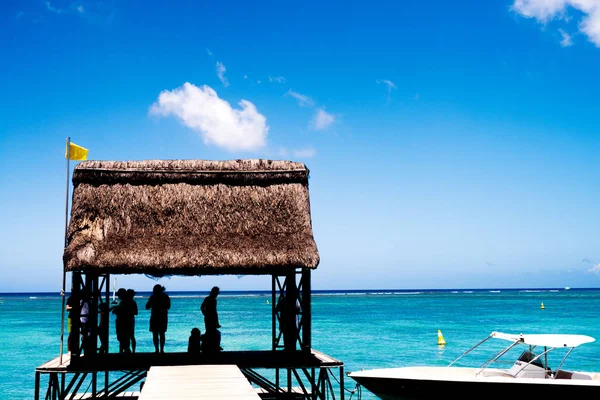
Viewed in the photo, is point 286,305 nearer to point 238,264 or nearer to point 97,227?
point 238,264

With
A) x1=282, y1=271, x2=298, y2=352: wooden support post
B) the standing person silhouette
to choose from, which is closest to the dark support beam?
x1=282, y1=271, x2=298, y2=352: wooden support post

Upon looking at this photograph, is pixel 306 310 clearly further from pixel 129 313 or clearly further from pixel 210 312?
pixel 129 313

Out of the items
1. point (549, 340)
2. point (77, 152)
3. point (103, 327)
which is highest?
point (77, 152)

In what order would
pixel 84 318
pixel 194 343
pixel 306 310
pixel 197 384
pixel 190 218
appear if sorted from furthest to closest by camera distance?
pixel 190 218 → pixel 194 343 → pixel 306 310 → pixel 84 318 → pixel 197 384

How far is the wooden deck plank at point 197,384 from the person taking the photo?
8383mm

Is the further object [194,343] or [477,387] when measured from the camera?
[477,387]

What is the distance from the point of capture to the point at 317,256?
1263cm

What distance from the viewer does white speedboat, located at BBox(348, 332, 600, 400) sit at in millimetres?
13633

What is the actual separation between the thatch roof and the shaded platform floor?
1712mm

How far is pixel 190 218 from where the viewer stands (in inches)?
538

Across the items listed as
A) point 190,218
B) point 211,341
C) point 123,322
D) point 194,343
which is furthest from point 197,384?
point 190,218

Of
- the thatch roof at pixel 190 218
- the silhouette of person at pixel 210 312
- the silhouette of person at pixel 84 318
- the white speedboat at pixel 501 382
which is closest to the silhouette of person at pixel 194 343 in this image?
the silhouette of person at pixel 210 312

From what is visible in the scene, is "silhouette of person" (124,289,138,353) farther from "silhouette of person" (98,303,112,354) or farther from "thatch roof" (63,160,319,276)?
"thatch roof" (63,160,319,276)

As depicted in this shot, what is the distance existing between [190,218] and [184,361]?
2934mm
